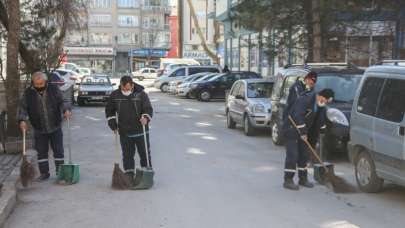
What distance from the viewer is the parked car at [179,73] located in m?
41.9

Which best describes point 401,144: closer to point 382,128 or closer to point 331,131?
point 382,128

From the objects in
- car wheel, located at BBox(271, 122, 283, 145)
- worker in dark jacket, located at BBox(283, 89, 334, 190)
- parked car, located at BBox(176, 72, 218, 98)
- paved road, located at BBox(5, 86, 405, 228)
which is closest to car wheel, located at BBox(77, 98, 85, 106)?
parked car, located at BBox(176, 72, 218, 98)

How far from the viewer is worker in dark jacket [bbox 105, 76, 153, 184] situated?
9359 millimetres

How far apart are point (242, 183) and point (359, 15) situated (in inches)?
539

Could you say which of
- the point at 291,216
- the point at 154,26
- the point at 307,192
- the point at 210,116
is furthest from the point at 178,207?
the point at 154,26

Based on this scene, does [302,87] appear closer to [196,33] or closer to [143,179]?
[143,179]

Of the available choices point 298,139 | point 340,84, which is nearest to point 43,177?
point 298,139

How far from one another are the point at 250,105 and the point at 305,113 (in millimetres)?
6900

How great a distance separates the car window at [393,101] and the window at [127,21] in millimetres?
88962

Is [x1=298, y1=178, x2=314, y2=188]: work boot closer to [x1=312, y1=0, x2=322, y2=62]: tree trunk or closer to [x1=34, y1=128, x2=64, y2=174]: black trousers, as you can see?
[x1=34, y1=128, x2=64, y2=174]: black trousers

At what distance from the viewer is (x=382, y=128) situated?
27.6 ft

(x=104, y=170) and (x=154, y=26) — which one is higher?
(x=154, y=26)

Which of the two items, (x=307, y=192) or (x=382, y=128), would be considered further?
(x=307, y=192)

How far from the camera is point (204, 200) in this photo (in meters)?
8.38
